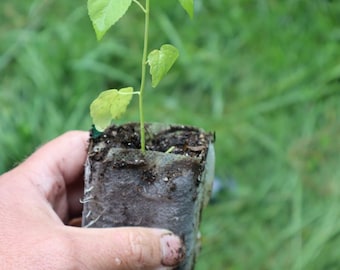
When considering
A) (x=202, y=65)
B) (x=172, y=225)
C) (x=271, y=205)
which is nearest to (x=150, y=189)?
(x=172, y=225)

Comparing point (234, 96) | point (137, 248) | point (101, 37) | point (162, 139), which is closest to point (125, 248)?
point (137, 248)

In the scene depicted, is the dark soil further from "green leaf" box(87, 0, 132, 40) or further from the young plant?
"green leaf" box(87, 0, 132, 40)

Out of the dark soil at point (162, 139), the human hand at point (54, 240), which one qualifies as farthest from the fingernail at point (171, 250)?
the dark soil at point (162, 139)

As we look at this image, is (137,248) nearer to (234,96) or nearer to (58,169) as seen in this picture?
(58,169)

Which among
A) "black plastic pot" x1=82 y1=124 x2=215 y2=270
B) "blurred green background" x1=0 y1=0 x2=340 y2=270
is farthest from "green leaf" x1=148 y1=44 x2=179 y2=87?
"blurred green background" x1=0 y1=0 x2=340 y2=270

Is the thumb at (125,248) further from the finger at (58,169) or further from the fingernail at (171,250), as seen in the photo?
the finger at (58,169)
